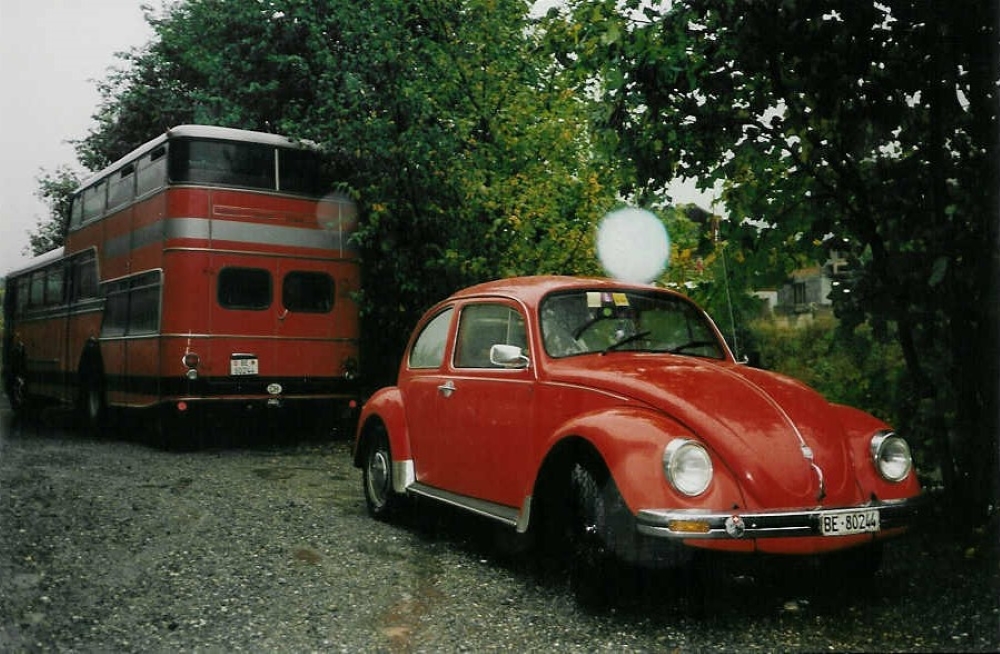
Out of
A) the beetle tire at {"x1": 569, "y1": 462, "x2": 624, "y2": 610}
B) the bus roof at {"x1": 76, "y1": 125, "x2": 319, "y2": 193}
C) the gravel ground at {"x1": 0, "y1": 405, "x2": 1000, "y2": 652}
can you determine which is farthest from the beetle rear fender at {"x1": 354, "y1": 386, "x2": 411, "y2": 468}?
the bus roof at {"x1": 76, "y1": 125, "x2": 319, "y2": 193}

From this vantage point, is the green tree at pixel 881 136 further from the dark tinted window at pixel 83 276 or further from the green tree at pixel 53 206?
the green tree at pixel 53 206

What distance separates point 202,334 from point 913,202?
8917 mm

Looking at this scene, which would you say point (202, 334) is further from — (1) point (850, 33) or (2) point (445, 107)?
(1) point (850, 33)

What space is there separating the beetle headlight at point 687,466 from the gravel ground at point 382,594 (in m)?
0.64

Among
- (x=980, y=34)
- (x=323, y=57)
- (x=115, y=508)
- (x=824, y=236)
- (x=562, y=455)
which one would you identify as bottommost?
(x=115, y=508)

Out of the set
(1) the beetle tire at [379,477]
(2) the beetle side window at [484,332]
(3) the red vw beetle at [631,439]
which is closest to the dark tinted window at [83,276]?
(1) the beetle tire at [379,477]

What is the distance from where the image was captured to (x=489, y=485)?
228 inches

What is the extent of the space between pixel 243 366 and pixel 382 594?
308 inches

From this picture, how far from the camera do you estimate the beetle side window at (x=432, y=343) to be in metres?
6.77

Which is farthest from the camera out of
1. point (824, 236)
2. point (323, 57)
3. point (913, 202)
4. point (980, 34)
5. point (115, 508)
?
point (323, 57)

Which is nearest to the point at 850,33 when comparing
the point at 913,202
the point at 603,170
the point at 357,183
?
the point at 913,202

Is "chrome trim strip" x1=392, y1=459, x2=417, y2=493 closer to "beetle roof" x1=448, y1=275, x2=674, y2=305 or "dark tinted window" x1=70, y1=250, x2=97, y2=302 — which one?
"beetle roof" x1=448, y1=275, x2=674, y2=305

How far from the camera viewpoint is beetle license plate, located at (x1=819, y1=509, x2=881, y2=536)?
14.3 ft

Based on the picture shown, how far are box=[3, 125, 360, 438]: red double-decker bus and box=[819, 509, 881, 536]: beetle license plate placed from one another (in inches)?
370
